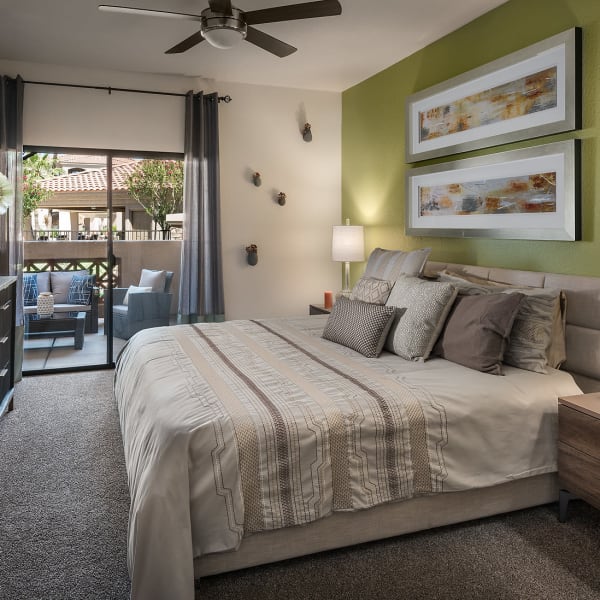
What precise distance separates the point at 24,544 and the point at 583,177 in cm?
313

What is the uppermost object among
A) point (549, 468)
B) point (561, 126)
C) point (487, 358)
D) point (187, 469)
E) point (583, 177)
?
point (561, 126)

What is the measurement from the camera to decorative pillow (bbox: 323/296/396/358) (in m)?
3.10

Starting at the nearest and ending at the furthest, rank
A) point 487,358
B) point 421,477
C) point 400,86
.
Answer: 1. point 421,477
2. point 487,358
3. point 400,86

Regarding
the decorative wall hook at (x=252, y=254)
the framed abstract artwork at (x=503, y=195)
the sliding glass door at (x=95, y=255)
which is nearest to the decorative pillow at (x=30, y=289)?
the sliding glass door at (x=95, y=255)

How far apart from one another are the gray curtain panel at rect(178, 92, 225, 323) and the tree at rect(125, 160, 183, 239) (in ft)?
0.57

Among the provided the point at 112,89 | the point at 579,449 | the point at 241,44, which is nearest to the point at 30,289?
the point at 112,89

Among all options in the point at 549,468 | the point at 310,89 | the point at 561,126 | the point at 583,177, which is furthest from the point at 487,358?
the point at 310,89

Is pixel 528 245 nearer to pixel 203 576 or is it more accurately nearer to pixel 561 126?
pixel 561 126

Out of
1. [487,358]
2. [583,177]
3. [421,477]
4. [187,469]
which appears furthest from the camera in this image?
[583,177]

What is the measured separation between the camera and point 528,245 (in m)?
3.38

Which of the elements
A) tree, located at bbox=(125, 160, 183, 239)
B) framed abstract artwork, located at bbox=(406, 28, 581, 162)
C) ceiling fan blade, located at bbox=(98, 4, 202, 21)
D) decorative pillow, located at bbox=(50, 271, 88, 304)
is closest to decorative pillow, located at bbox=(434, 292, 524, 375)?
framed abstract artwork, located at bbox=(406, 28, 581, 162)

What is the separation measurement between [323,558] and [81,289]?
3.91 m

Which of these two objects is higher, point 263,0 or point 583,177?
point 263,0

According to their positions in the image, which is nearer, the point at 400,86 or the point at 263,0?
the point at 263,0
